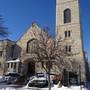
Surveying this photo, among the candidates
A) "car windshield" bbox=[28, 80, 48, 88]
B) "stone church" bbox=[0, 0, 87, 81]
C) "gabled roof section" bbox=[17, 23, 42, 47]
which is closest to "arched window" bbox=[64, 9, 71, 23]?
"stone church" bbox=[0, 0, 87, 81]

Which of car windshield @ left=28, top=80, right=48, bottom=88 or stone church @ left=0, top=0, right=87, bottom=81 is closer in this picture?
car windshield @ left=28, top=80, right=48, bottom=88

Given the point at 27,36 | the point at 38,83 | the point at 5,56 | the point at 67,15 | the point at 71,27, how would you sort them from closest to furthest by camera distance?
1. the point at 38,83
2. the point at 71,27
3. the point at 67,15
4. the point at 5,56
5. the point at 27,36

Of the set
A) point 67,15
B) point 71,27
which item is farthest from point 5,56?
point 67,15

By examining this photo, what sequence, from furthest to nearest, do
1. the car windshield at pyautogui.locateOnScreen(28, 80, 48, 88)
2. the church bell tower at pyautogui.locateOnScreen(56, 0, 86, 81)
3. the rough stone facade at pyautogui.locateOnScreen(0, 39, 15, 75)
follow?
1. the rough stone facade at pyautogui.locateOnScreen(0, 39, 15, 75)
2. the church bell tower at pyautogui.locateOnScreen(56, 0, 86, 81)
3. the car windshield at pyautogui.locateOnScreen(28, 80, 48, 88)

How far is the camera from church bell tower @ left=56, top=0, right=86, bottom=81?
131ft

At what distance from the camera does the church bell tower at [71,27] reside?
131 ft

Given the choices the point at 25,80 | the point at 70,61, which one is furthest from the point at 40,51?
the point at 70,61

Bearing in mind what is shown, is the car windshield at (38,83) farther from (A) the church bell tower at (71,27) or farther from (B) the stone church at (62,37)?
(A) the church bell tower at (71,27)

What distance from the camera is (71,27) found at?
43.1 m

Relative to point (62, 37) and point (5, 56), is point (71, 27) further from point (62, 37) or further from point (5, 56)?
point (5, 56)

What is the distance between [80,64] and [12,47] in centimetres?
1857

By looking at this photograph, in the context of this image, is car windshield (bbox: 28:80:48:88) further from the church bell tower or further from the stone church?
the church bell tower

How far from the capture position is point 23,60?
45344mm

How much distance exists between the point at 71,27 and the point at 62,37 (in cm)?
307
